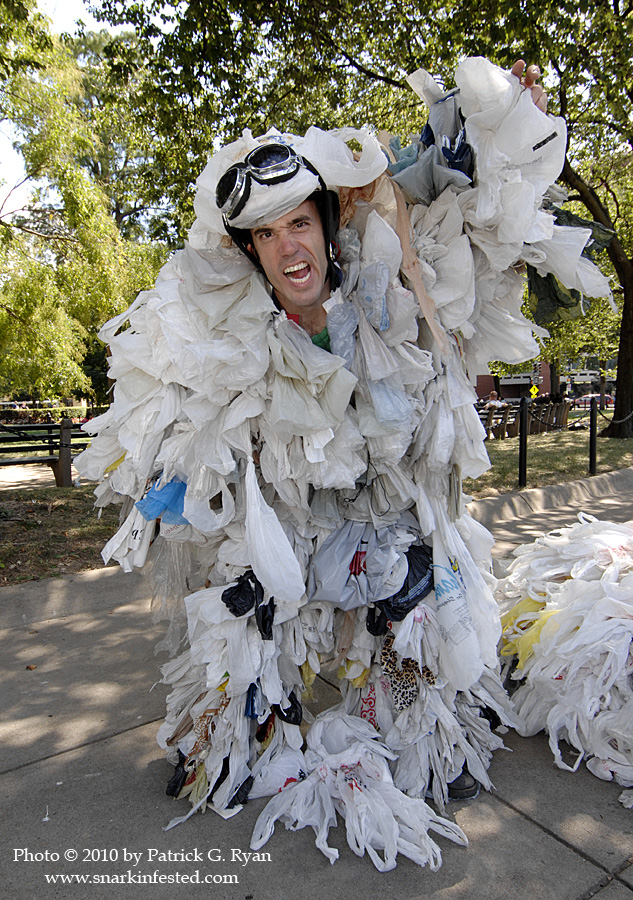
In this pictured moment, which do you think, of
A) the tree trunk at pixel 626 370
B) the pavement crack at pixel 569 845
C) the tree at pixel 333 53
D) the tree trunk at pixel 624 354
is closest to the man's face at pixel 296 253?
the pavement crack at pixel 569 845

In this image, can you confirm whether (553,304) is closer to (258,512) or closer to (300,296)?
(300,296)

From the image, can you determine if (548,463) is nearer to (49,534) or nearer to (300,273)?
(49,534)

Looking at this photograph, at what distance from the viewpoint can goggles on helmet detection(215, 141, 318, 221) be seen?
1.93 meters

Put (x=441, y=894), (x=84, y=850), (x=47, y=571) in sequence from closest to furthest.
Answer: (x=441, y=894)
(x=84, y=850)
(x=47, y=571)

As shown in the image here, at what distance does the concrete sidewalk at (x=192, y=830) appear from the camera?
1.70m

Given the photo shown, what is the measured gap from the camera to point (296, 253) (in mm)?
2014

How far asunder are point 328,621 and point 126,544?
27.8 inches

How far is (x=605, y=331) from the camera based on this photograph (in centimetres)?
2302

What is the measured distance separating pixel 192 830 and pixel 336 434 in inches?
49.4

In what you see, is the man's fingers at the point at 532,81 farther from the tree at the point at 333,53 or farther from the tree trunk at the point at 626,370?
the tree trunk at the point at 626,370

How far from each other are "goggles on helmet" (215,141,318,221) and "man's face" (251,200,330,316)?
109mm

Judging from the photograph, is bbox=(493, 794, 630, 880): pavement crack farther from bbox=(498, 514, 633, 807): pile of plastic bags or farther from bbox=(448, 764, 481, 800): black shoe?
bbox=(498, 514, 633, 807): pile of plastic bags

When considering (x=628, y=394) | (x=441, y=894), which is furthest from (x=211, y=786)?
(x=628, y=394)

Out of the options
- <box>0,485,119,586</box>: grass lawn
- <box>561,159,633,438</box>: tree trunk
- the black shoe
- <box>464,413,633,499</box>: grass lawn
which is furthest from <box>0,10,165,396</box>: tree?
<box>561,159,633,438</box>: tree trunk
